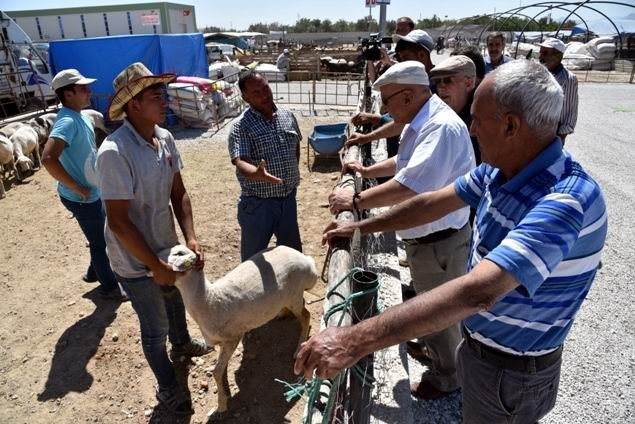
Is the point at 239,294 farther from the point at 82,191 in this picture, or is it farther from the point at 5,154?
the point at 5,154

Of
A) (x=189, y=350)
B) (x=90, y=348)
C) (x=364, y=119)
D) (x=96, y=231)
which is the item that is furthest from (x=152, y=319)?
(x=364, y=119)

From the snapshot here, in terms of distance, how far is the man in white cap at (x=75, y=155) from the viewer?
3.95 meters

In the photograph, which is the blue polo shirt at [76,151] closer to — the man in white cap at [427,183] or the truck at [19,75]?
the man in white cap at [427,183]

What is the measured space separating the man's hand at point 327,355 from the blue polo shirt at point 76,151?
11.9 feet

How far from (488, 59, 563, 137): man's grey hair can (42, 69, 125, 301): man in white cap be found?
4022 millimetres

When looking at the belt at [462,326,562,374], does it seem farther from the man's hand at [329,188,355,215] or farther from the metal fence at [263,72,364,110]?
the metal fence at [263,72,364,110]

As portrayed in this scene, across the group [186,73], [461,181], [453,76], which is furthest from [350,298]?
[186,73]

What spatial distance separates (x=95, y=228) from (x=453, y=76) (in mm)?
3977

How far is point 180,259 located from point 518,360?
6.86ft

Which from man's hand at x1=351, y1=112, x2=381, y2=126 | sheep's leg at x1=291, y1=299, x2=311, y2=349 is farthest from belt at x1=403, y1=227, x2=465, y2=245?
man's hand at x1=351, y1=112, x2=381, y2=126

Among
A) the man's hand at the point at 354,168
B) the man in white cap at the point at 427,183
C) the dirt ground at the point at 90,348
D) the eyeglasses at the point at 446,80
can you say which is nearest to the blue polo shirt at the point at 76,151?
the dirt ground at the point at 90,348

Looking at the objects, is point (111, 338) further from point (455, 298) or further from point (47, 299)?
point (455, 298)

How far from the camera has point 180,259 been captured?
9.00 feet

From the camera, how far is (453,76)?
132 inches
